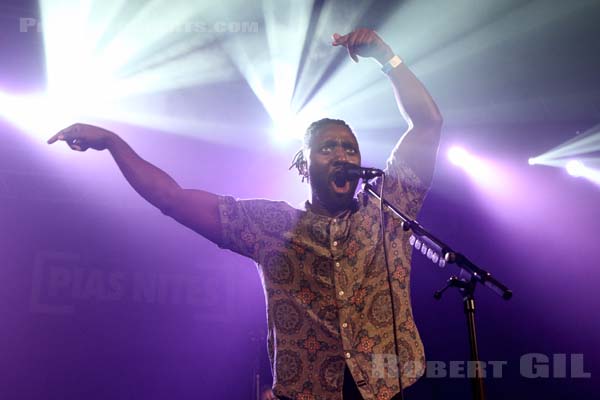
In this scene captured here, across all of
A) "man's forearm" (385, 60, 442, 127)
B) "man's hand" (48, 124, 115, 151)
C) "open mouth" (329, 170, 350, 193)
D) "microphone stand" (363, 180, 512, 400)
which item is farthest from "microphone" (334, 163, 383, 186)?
"man's hand" (48, 124, 115, 151)

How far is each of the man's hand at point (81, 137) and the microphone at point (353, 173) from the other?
0.96 metres

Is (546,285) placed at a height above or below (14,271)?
below

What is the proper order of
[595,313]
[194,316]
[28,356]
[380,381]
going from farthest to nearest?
[595,313] < [194,316] < [28,356] < [380,381]

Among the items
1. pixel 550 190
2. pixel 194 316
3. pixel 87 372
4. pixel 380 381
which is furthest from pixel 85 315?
pixel 550 190

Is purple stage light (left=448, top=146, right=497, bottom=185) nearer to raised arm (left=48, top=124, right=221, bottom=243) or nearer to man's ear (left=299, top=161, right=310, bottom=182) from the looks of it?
man's ear (left=299, top=161, right=310, bottom=182)

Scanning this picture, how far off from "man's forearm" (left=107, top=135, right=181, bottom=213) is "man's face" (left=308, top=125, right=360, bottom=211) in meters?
0.66

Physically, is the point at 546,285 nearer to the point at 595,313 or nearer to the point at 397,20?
the point at 595,313

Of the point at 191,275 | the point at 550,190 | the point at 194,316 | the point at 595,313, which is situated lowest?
the point at 595,313

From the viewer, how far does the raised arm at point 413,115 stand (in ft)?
8.34

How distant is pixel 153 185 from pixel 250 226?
0.44 m

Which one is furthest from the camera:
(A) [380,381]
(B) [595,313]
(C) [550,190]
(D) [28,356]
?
(C) [550,190]

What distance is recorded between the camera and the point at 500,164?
20.0ft

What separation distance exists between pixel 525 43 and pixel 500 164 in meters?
1.37

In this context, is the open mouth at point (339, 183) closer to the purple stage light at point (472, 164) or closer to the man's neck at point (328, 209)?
the man's neck at point (328, 209)
